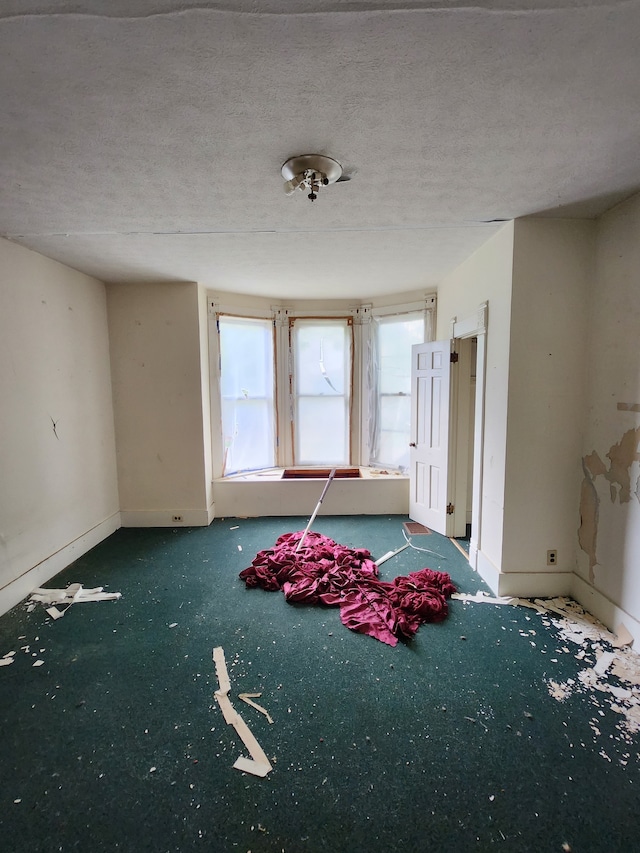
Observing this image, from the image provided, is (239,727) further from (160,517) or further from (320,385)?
(320,385)

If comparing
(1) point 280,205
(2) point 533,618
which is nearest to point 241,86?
(1) point 280,205

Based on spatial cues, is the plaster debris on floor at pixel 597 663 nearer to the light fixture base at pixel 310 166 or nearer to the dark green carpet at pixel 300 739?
the dark green carpet at pixel 300 739

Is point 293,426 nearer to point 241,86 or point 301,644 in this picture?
point 301,644

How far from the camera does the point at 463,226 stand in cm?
238

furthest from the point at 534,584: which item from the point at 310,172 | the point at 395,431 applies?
the point at 310,172

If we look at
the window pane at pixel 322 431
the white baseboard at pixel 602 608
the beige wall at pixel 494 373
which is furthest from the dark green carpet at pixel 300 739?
the window pane at pixel 322 431

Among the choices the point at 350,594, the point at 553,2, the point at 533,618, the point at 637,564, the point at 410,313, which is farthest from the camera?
the point at 410,313

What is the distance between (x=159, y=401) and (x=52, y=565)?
5.51ft

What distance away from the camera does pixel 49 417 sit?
2.82 meters

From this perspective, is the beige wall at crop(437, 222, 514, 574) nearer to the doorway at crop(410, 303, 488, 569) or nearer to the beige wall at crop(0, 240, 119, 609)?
the doorway at crop(410, 303, 488, 569)

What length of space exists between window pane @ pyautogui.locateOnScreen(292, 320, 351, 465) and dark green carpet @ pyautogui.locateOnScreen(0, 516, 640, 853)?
2.36m

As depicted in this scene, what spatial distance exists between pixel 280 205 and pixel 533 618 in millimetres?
A: 2978

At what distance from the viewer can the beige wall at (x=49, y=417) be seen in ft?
8.13

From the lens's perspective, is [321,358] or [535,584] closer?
[535,584]
